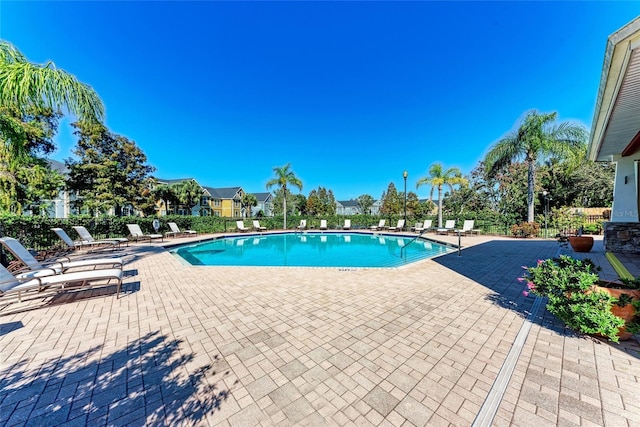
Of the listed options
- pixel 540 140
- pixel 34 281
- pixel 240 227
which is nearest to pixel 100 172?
pixel 240 227

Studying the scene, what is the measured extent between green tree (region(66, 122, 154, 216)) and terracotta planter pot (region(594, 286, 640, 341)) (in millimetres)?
25649

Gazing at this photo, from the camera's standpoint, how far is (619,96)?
3826mm

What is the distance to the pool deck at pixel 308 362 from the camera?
1819 mm

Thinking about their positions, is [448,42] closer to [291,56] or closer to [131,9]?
[291,56]

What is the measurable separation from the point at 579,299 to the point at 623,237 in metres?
8.05

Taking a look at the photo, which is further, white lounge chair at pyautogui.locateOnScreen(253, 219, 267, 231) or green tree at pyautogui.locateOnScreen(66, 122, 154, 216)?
white lounge chair at pyautogui.locateOnScreen(253, 219, 267, 231)

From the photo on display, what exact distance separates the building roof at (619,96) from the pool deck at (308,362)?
331cm

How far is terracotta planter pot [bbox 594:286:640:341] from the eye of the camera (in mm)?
2666

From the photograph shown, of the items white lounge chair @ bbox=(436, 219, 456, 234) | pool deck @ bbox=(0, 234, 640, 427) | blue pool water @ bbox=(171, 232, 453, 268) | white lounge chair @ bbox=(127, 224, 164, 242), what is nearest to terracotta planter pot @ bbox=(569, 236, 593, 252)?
blue pool water @ bbox=(171, 232, 453, 268)

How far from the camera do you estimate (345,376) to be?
2246mm

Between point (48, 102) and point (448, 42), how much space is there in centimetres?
1629

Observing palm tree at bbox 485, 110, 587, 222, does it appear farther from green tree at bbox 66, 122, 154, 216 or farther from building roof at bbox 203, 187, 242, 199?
building roof at bbox 203, 187, 242, 199

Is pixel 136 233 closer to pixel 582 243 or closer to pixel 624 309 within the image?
pixel 624 309

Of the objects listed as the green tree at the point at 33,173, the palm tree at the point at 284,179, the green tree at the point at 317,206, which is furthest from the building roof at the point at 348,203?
the green tree at the point at 33,173
